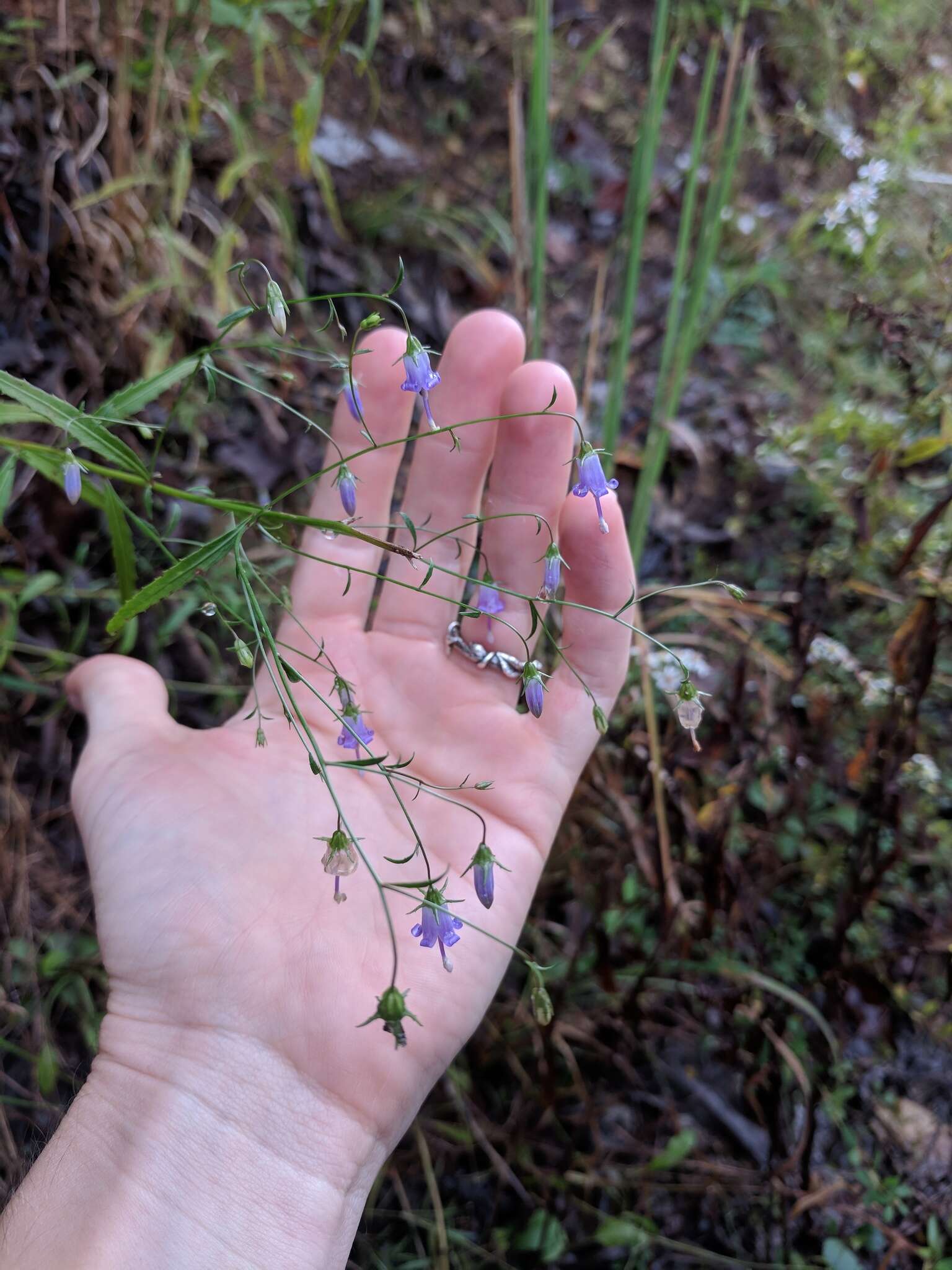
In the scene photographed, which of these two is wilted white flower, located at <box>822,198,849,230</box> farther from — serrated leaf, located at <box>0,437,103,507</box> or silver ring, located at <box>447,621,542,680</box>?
serrated leaf, located at <box>0,437,103,507</box>

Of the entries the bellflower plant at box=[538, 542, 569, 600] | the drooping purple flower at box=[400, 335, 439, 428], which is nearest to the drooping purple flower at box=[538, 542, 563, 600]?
the bellflower plant at box=[538, 542, 569, 600]

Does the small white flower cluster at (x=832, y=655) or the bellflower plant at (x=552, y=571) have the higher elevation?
the bellflower plant at (x=552, y=571)

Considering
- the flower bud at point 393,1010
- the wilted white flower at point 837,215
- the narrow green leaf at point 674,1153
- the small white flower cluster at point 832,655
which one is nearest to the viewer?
the flower bud at point 393,1010

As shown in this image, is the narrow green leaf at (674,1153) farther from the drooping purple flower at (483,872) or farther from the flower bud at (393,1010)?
the flower bud at (393,1010)

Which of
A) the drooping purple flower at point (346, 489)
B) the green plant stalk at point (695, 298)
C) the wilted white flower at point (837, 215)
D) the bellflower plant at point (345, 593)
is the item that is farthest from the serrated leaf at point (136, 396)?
the wilted white flower at point (837, 215)

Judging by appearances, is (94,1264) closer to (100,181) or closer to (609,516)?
(609,516)

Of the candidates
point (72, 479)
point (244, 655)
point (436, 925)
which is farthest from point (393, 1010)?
point (72, 479)

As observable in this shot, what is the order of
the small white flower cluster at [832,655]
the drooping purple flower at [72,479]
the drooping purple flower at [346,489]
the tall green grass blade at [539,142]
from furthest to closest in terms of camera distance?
1. the small white flower cluster at [832,655]
2. the tall green grass blade at [539,142]
3. the drooping purple flower at [346,489]
4. the drooping purple flower at [72,479]

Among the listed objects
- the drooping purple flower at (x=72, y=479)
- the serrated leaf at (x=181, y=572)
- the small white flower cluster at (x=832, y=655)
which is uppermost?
the drooping purple flower at (x=72, y=479)
